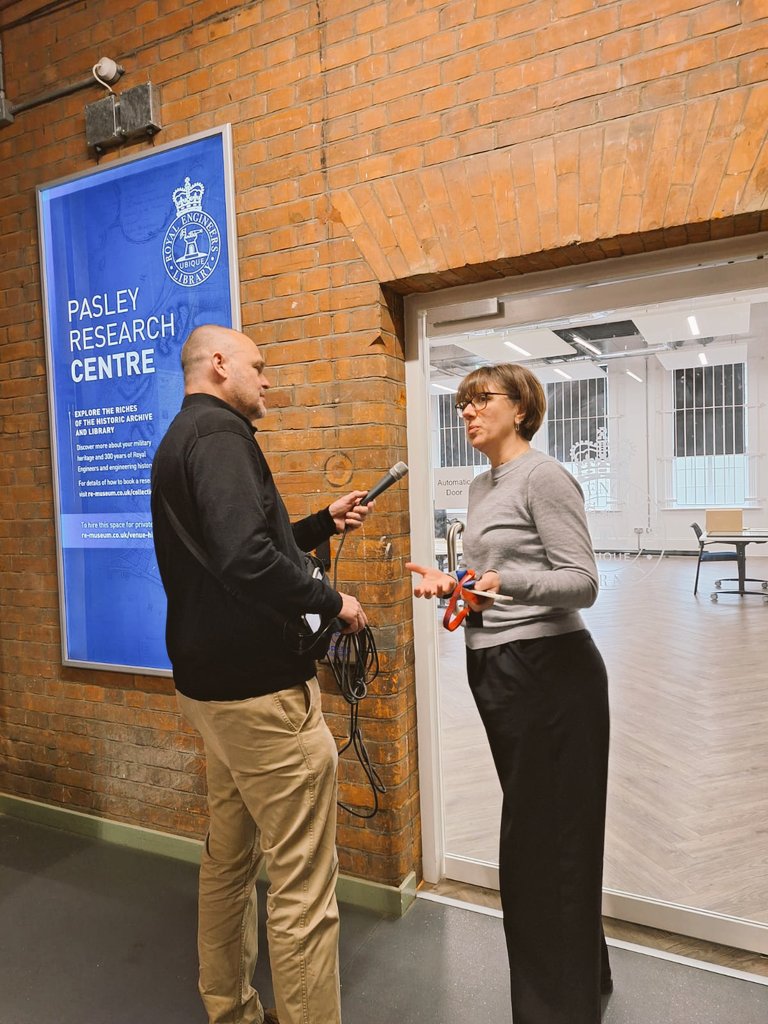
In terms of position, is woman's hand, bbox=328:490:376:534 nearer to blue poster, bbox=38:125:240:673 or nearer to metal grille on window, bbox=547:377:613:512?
metal grille on window, bbox=547:377:613:512

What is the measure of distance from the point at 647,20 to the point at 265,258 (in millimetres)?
1352

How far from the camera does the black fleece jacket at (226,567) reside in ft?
4.80

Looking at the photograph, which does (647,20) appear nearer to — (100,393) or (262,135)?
(262,135)

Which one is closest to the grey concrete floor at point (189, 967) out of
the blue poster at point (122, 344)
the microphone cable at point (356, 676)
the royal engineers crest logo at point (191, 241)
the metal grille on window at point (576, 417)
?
the microphone cable at point (356, 676)

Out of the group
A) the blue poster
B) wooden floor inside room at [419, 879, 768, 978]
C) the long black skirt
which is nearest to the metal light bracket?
the blue poster

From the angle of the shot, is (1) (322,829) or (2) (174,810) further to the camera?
(2) (174,810)

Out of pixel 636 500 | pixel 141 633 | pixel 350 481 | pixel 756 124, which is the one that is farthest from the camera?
pixel 141 633

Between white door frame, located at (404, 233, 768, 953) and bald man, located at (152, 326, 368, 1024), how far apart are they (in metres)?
0.80

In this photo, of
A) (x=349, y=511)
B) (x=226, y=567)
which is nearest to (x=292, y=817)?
(x=226, y=567)

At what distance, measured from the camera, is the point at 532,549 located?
1.72 m

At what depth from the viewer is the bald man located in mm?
1485

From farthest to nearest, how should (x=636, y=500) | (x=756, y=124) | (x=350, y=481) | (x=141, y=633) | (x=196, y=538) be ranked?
(x=141, y=633)
(x=350, y=481)
(x=636, y=500)
(x=756, y=124)
(x=196, y=538)

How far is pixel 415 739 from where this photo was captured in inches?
96.1

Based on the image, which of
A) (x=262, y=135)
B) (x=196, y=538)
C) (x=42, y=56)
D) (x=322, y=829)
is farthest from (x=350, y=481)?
(x=42, y=56)
